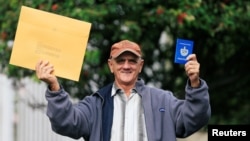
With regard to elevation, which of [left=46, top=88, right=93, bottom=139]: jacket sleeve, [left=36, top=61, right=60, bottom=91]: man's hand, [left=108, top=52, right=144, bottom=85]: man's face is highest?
[left=108, top=52, right=144, bottom=85]: man's face

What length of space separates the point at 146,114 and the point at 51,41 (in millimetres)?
737

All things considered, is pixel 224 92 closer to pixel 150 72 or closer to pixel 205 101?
pixel 150 72

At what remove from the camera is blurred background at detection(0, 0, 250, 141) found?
22.5ft

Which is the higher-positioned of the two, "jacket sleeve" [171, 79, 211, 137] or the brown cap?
the brown cap

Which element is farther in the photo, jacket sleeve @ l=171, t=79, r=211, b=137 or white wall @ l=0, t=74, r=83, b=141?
white wall @ l=0, t=74, r=83, b=141

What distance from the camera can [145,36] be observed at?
752 centimetres

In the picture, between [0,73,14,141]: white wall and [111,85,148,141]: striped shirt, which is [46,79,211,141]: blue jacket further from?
[0,73,14,141]: white wall

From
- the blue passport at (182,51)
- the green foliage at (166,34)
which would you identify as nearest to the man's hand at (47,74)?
the blue passport at (182,51)

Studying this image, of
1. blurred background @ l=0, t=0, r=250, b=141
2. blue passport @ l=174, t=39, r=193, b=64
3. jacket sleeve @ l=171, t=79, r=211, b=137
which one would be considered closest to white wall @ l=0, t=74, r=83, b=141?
blurred background @ l=0, t=0, r=250, b=141

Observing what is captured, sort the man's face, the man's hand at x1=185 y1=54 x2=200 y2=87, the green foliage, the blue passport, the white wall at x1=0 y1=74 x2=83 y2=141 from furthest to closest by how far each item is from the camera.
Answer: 1. the white wall at x1=0 y1=74 x2=83 y2=141
2. the green foliage
3. the man's face
4. the blue passport
5. the man's hand at x1=185 y1=54 x2=200 y2=87

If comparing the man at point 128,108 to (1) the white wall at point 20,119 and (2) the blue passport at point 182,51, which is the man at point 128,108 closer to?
(2) the blue passport at point 182,51

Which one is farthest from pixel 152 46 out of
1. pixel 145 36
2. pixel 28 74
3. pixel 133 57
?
pixel 133 57

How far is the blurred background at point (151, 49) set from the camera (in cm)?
687

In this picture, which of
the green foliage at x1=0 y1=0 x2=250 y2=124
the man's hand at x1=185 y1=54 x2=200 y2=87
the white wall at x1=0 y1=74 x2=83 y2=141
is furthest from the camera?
the white wall at x1=0 y1=74 x2=83 y2=141
